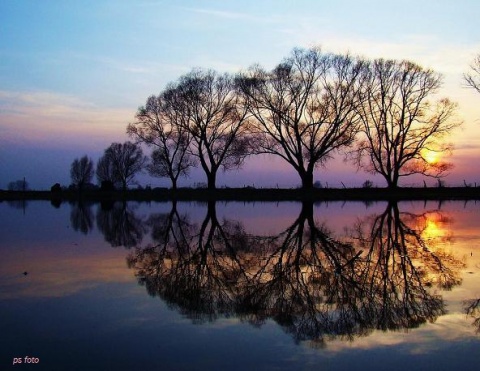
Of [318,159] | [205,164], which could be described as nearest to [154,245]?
[318,159]

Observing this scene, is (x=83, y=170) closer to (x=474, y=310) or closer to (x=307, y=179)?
(x=307, y=179)

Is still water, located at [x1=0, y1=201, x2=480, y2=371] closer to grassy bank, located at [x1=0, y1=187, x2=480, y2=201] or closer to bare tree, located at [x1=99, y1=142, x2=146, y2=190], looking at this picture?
grassy bank, located at [x1=0, y1=187, x2=480, y2=201]

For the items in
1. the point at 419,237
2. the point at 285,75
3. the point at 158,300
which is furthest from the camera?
the point at 285,75

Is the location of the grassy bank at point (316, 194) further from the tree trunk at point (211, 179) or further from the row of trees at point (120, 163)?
the row of trees at point (120, 163)

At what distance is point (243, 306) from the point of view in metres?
7.91

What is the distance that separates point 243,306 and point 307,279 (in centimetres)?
230

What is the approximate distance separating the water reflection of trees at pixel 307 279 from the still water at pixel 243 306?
0.03 meters

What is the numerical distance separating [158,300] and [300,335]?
2.90m

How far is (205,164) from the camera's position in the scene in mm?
56438

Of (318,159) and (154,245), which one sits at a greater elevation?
(318,159)

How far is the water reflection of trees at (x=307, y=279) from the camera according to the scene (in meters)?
7.22

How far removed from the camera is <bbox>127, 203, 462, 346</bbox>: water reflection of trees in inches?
284

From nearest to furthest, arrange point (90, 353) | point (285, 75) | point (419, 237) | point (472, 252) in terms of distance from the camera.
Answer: point (90, 353) → point (472, 252) → point (419, 237) → point (285, 75)

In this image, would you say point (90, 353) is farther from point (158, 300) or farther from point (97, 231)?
point (97, 231)
